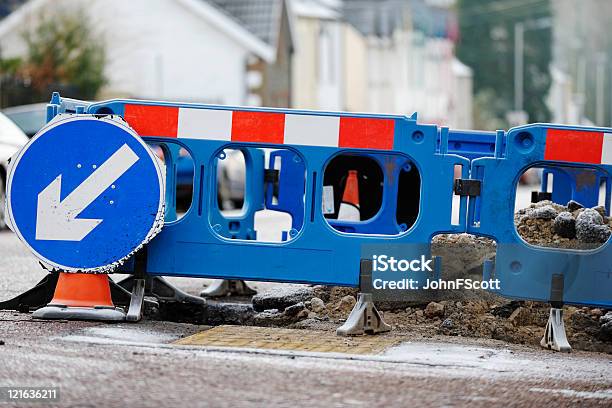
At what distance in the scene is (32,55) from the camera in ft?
134

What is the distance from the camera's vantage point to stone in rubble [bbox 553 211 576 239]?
9867mm

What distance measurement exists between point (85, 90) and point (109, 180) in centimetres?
3305

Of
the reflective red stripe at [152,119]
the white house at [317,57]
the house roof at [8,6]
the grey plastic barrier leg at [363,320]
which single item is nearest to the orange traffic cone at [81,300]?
the reflective red stripe at [152,119]

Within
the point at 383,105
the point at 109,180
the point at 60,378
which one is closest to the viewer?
the point at 60,378

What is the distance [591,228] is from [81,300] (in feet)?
10.2

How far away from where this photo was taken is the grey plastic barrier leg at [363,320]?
29.0 ft

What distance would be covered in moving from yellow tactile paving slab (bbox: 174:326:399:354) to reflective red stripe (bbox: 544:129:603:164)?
1.43m

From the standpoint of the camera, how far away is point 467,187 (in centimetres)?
902

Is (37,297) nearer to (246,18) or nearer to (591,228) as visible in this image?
(591,228)

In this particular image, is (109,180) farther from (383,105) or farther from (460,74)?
(460,74)

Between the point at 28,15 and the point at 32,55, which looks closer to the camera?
the point at 32,55

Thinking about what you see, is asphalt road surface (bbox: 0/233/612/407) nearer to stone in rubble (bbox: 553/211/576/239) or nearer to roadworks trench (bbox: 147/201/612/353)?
roadworks trench (bbox: 147/201/612/353)

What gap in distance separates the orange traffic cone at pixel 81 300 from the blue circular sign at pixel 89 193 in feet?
0.32

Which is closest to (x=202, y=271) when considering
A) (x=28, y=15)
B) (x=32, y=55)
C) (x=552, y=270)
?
(x=552, y=270)
